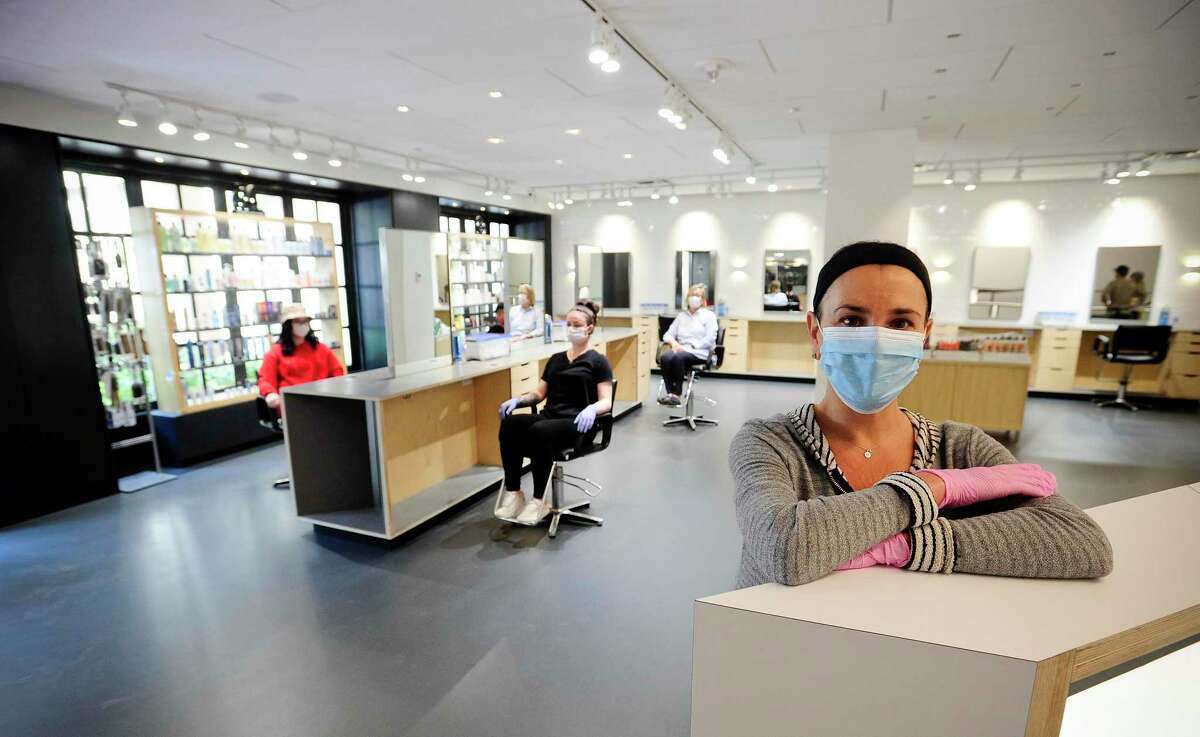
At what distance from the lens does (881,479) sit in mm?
1036

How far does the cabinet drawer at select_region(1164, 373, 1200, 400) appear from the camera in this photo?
7531mm

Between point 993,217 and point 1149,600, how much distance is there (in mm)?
9513

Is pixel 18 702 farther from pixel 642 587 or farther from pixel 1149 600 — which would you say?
pixel 1149 600

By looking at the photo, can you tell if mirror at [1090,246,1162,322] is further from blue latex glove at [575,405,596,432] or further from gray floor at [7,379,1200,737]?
blue latex glove at [575,405,596,432]

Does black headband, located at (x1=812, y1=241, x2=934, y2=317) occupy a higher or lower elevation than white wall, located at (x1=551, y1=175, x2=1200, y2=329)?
lower

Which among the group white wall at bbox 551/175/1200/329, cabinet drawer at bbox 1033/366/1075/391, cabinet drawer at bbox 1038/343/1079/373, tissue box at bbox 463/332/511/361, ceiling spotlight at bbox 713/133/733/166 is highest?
ceiling spotlight at bbox 713/133/733/166

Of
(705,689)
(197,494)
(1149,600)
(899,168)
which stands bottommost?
(197,494)

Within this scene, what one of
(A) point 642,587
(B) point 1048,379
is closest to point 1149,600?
(A) point 642,587

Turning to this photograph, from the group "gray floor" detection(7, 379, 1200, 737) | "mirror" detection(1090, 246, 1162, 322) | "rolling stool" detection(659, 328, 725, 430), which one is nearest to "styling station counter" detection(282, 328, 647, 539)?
"gray floor" detection(7, 379, 1200, 737)

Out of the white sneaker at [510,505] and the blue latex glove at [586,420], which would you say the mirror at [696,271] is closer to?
the blue latex glove at [586,420]

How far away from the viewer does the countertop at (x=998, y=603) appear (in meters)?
0.63

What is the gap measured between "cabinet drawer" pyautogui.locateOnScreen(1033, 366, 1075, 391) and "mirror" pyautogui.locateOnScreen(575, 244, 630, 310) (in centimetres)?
652

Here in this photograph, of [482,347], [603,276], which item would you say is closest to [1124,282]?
[603,276]

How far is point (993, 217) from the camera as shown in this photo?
826cm
